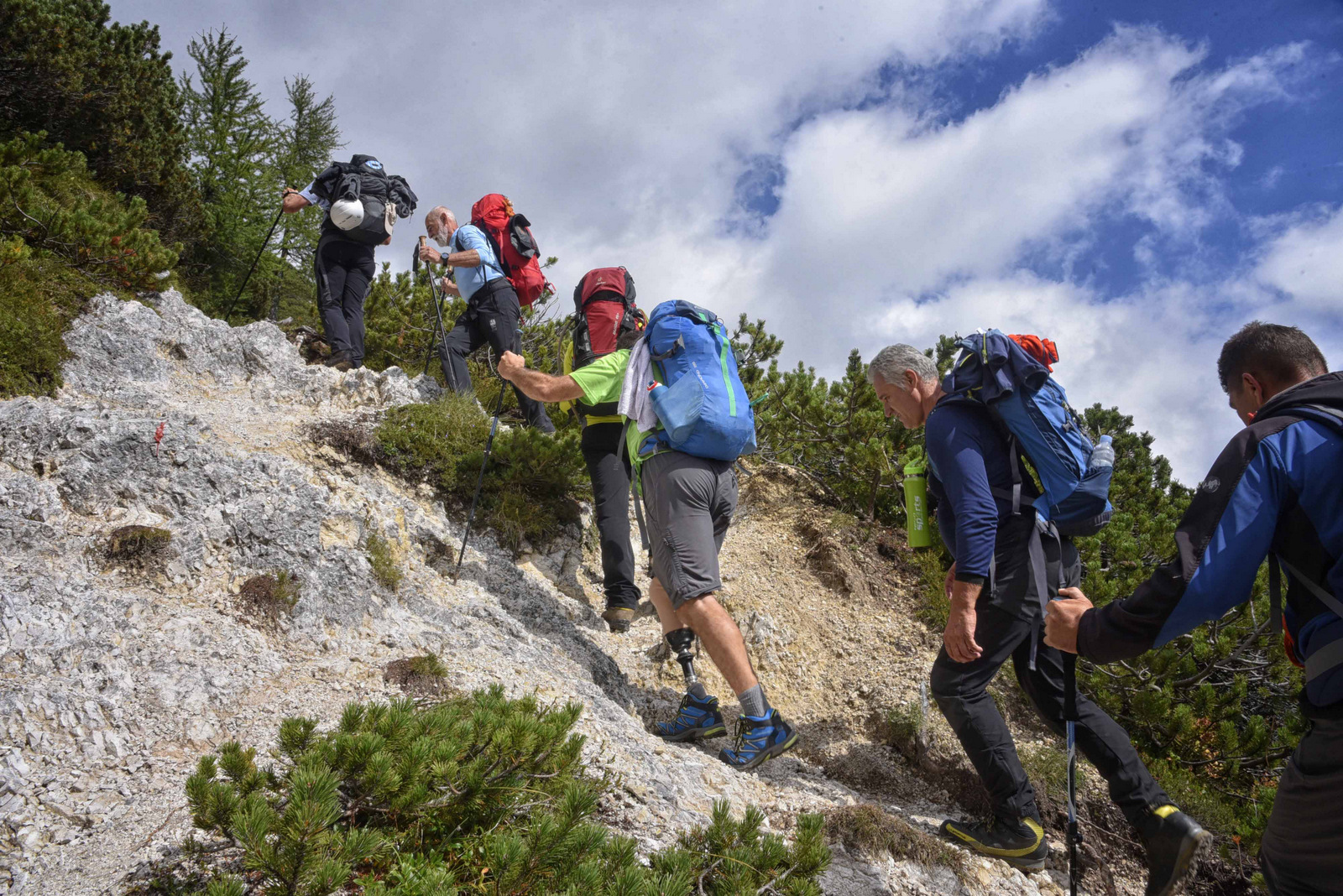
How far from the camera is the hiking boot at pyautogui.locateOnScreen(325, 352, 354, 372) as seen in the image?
696 centimetres

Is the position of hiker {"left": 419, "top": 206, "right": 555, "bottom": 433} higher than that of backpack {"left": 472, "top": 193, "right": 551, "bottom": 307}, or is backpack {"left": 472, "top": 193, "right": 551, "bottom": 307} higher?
backpack {"left": 472, "top": 193, "right": 551, "bottom": 307}

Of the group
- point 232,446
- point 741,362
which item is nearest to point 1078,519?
point 232,446

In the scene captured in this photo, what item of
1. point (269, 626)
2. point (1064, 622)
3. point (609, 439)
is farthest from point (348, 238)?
point (1064, 622)

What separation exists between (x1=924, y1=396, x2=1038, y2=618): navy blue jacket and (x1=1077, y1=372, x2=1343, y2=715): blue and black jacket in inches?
44.9

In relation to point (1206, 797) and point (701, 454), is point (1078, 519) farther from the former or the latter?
point (1206, 797)

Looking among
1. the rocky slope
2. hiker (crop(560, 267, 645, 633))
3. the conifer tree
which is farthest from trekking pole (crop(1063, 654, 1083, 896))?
the conifer tree

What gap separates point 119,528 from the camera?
151 inches

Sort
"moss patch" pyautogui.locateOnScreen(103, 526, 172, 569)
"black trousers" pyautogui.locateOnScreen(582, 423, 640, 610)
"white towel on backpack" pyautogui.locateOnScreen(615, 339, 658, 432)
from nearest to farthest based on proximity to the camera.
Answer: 1. "moss patch" pyautogui.locateOnScreen(103, 526, 172, 569)
2. "white towel on backpack" pyautogui.locateOnScreen(615, 339, 658, 432)
3. "black trousers" pyautogui.locateOnScreen(582, 423, 640, 610)

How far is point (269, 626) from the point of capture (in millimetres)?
3734

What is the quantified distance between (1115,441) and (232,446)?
28.9 ft

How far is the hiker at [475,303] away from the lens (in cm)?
656

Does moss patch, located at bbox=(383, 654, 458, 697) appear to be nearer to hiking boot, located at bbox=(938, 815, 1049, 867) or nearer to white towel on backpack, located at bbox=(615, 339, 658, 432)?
white towel on backpack, located at bbox=(615, 339, 658, 432)

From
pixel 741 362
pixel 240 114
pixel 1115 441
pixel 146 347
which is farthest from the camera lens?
pixel 240 114

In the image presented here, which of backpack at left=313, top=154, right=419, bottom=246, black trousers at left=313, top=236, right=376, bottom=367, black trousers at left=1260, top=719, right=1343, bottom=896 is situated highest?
backpack at left=313, top=154, right=419, bottom=246
